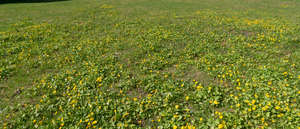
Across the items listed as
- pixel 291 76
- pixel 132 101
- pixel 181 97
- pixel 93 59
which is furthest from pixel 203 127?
pixel 93 59

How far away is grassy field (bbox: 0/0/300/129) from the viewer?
4094mm

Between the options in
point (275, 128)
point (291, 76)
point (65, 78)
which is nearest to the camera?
point (275, 128)

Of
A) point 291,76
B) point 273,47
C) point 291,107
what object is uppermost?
point 273,47

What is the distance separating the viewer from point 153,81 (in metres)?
5.57

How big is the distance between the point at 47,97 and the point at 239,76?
5940 millimetres

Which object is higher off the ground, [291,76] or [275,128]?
[291,76]

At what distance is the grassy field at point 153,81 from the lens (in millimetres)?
4094

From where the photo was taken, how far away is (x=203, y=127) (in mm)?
3773

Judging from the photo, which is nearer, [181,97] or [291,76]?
[181,97]

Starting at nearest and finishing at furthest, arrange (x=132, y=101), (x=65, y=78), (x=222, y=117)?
(x=222, y=117) < (x=132, y=101) < (x=65, y=78)

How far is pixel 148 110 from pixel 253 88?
308 centimetres

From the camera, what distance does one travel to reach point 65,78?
231 inches

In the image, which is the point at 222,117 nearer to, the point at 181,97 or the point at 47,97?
the point at 181,97

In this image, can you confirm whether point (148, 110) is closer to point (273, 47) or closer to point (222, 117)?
point (222, 117)
